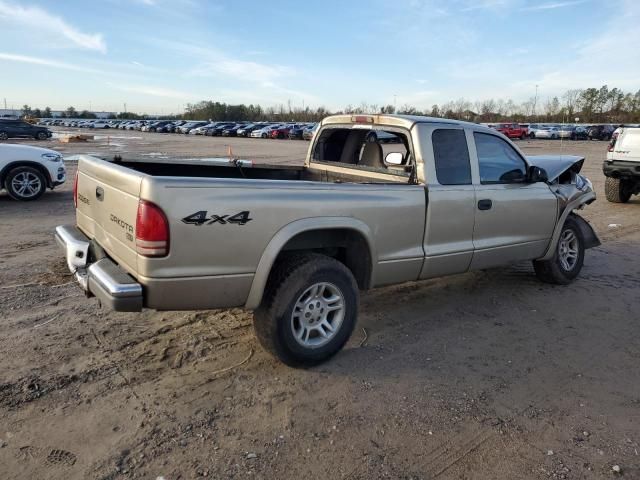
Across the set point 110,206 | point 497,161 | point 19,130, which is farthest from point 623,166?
point 19,130

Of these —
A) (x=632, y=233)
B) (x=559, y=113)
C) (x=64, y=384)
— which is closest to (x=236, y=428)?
(x=64, y=384)

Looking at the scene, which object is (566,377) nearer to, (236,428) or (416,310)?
(416,310)

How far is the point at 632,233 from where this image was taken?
8945 mm

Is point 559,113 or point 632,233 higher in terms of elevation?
point 559,113

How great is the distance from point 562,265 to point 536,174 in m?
1.36

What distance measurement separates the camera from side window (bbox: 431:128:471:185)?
4574mm

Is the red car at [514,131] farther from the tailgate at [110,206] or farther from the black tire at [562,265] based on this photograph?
the tailgate at [110,206]

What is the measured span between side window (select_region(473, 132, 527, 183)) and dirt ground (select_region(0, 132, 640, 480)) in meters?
1.30

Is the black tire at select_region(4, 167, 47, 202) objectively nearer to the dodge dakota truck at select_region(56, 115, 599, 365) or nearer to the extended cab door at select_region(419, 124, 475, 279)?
the dodge dakota truck at select_region(56, 115, 599, 365)

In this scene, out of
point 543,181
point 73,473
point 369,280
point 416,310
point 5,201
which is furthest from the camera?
point 5,201

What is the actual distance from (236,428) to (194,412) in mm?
322

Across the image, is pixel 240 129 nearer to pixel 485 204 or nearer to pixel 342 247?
pixel 485 204

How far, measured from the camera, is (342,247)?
13.9ft

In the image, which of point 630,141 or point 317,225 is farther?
point 630,141
